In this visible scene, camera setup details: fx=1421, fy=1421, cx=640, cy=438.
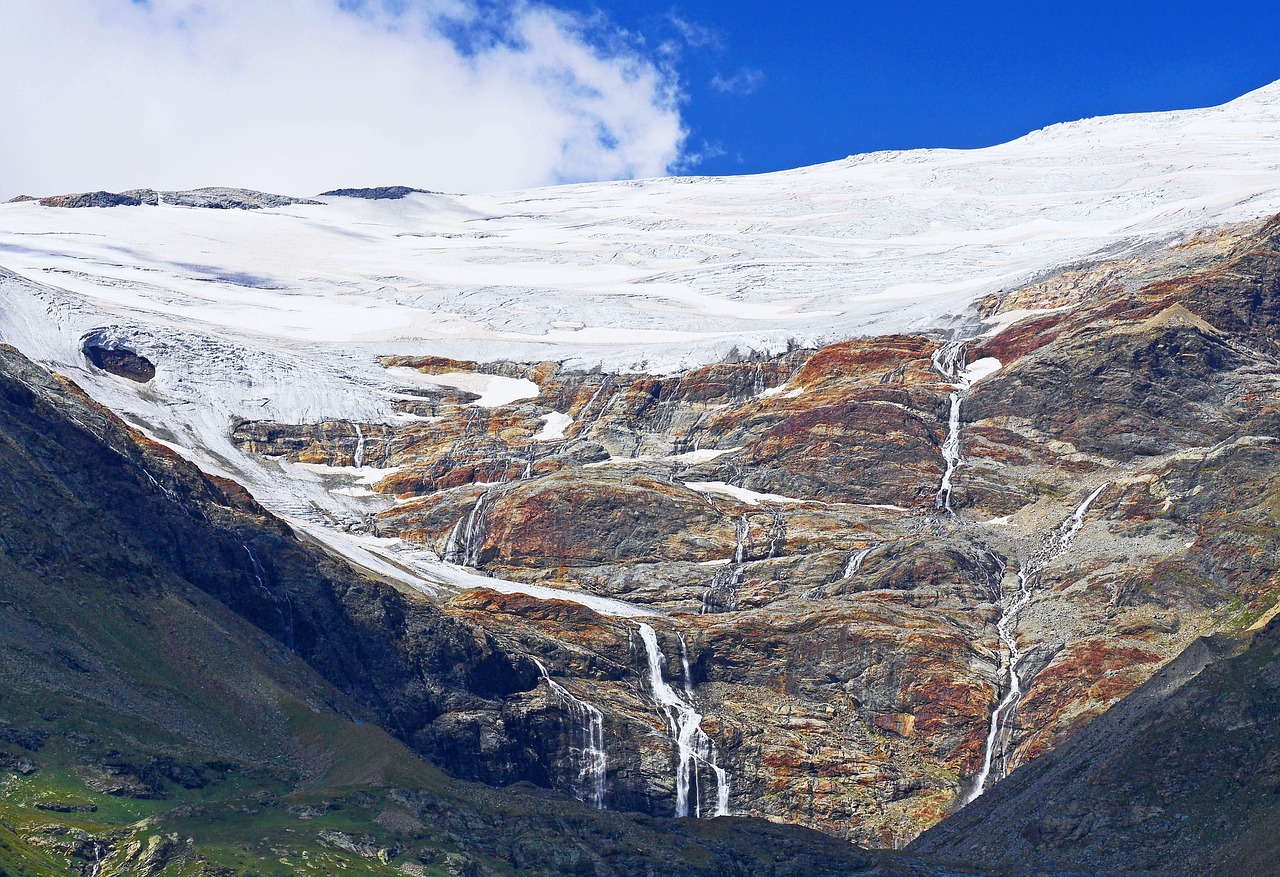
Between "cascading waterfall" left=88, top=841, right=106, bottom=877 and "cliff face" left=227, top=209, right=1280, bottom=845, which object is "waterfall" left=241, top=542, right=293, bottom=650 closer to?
"cliff face" left=227, top=209, right=1280, bottom=845

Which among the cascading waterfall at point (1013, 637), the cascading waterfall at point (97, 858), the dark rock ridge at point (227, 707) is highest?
the cascading waterfall at point (1013, 637)

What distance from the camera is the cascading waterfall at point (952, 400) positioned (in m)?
114

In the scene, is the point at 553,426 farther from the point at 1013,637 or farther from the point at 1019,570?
the point at 1013,637

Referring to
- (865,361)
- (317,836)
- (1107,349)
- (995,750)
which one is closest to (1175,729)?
(995,750)

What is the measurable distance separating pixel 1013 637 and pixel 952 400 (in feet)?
120

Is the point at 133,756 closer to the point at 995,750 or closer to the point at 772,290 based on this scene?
the point at 995,750

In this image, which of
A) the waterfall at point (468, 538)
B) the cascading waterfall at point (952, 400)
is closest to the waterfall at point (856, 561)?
the cascading waterfall at point (952, 400)

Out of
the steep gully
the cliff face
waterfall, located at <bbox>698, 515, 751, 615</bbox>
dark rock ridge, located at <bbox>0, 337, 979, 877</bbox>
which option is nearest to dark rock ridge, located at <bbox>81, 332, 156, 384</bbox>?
the cliff face

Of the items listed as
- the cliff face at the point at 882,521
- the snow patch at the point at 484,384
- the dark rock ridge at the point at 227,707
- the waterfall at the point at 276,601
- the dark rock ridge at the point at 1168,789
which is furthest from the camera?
the snow patch at the point at 484,384

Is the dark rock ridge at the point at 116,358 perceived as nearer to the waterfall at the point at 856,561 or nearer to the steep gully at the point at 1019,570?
the waterfall at the point at 856,561

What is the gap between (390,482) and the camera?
419 feet

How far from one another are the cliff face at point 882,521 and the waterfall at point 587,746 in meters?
0.69

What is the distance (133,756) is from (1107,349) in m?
88.5

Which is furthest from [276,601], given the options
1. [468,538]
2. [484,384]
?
[484,384]
